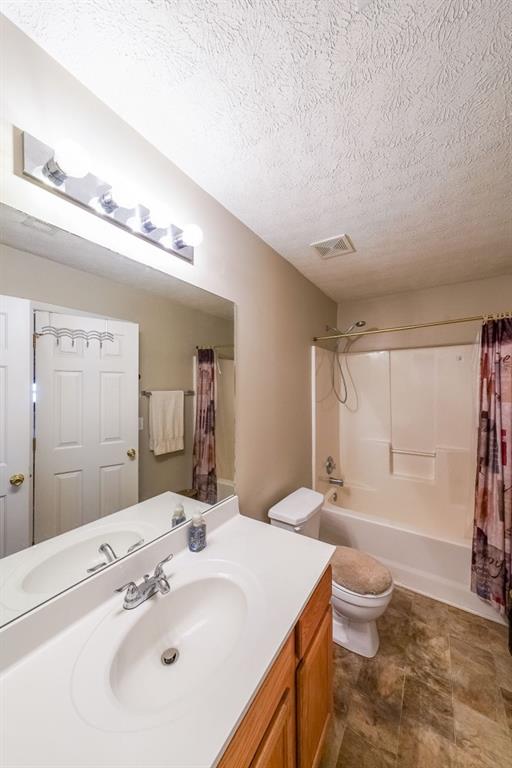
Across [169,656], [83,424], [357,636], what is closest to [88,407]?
[83,424]

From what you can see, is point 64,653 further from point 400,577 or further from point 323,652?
point 400,577

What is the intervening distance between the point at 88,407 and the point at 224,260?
3.02ft

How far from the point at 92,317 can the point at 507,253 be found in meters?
2.40

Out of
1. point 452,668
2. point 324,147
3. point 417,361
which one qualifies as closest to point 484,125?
point 324,147

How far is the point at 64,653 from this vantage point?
26.6 inches

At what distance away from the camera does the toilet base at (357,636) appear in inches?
60.0

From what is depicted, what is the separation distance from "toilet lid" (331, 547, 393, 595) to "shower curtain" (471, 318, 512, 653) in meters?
0.76

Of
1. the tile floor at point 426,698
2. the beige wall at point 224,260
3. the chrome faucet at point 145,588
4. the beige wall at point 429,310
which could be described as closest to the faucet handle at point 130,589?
the chrome faucet at point 145,588

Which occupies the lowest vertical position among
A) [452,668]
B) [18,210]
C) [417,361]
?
[452,668]

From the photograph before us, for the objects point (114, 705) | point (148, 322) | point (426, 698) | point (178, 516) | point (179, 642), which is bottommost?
point (426, 698)

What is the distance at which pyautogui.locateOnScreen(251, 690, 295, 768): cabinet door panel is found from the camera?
0.65 m

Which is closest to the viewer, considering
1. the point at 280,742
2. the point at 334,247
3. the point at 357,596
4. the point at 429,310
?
the point at 280,742

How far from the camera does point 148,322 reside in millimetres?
1097

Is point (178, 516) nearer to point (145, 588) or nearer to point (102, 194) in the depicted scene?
point (145, 588)
